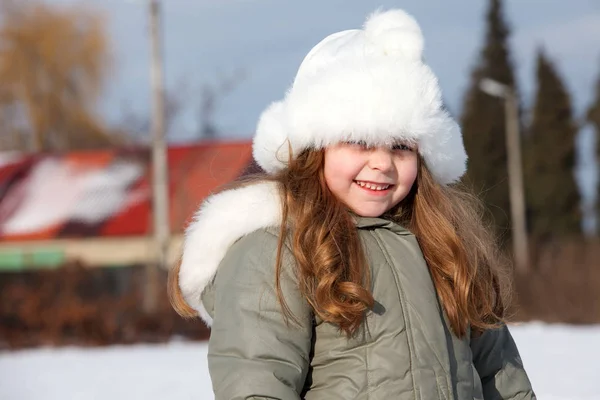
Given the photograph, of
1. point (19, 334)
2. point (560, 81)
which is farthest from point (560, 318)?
point (560, 81)

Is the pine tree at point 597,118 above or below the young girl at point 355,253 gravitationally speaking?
below

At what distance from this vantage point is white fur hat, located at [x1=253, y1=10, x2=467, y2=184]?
2393mm

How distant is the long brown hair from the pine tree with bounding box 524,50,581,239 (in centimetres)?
2690

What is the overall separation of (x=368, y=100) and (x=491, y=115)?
1080 inches

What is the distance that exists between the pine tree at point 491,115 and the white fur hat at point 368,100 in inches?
998

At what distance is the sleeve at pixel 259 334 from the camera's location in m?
2.16

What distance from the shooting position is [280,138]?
8.36ft

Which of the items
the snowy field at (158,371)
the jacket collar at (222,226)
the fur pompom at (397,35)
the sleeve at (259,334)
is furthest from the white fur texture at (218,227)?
the snowy field at (158,371)

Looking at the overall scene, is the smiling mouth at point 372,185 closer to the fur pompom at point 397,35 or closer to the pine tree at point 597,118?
the fur pompom at point 397,35

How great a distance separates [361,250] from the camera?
2.33m

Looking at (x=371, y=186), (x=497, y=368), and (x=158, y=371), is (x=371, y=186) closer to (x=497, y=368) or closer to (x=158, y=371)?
(x=497, y=368)

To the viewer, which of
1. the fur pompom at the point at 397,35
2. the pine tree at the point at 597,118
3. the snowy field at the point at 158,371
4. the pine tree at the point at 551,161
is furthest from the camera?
the pine tree at the point at 597,118

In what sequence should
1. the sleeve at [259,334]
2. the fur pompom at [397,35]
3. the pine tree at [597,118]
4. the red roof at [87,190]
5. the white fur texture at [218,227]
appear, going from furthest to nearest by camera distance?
the pine tree at [597,118] < the red roof at [87,190] < the fur pompom at [397,35] < the white fur texture at [218,227] < the sleeve at [259,334]

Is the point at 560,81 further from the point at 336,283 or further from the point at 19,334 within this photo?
the point at 336,283
